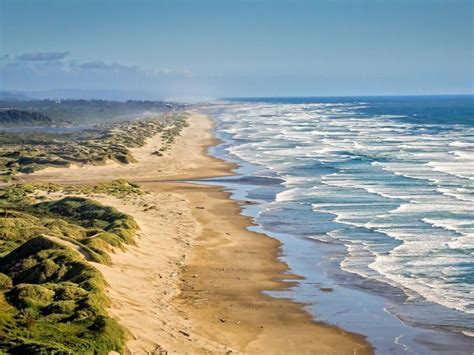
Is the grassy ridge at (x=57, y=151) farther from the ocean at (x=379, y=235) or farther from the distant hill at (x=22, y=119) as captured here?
the distant hill at (x=22, y=119)

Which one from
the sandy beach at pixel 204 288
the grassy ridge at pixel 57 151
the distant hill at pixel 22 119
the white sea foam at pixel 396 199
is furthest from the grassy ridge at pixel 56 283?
the distant hill at pixel 22 119

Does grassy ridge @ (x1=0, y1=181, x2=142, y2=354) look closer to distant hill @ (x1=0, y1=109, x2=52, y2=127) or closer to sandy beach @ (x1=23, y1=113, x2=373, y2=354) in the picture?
sandy beach @ (x1=23, y1=113, x2=373, y2=354)

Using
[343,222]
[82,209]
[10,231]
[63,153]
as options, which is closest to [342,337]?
[10,231]

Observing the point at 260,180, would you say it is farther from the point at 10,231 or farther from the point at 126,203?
the point at 10,231

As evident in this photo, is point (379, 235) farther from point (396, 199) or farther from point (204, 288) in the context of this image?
point (204, 288)

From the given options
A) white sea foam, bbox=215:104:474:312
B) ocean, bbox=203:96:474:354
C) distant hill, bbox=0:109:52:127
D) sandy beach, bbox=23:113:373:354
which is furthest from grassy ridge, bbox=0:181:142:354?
distant hill, bbox=0:109:52:127
